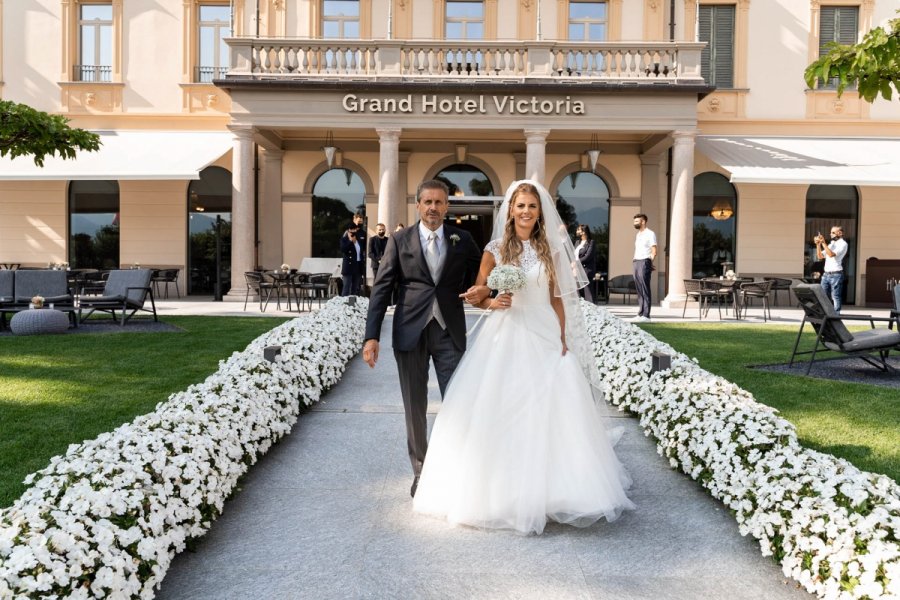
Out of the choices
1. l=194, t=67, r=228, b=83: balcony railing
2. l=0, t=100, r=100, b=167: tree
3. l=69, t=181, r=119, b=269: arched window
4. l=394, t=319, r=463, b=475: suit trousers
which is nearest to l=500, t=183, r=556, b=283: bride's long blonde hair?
l=394, t=319, r=463, b=475: suit trousers

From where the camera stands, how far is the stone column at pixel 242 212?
16.9 meters

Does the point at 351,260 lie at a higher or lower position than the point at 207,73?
lower

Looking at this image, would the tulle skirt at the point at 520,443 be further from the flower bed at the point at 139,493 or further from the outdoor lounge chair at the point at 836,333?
the outdoor lounge chair at the point at 836,333

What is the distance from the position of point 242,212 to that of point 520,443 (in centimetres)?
1461

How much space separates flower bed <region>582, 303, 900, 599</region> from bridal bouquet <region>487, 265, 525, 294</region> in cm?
148

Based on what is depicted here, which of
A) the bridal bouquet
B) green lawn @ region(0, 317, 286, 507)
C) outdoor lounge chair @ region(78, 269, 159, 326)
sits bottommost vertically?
green lawn @ region(0, 317, 286, 507)

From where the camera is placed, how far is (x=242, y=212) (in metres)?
17.0

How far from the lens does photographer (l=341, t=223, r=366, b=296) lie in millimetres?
14211

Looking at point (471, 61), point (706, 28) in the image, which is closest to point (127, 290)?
point (471, 61)

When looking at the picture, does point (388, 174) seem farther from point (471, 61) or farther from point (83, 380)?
point (83, 380)

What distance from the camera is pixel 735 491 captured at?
370cm

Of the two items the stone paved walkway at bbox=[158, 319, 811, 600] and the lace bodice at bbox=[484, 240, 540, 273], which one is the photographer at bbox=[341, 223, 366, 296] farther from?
the lace bodice at bbox=[484, 240, 540, 273]

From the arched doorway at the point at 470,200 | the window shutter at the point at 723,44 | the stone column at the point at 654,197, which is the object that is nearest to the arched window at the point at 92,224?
the arched doorway at the point at 470,200

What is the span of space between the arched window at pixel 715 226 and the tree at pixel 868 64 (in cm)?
1408
